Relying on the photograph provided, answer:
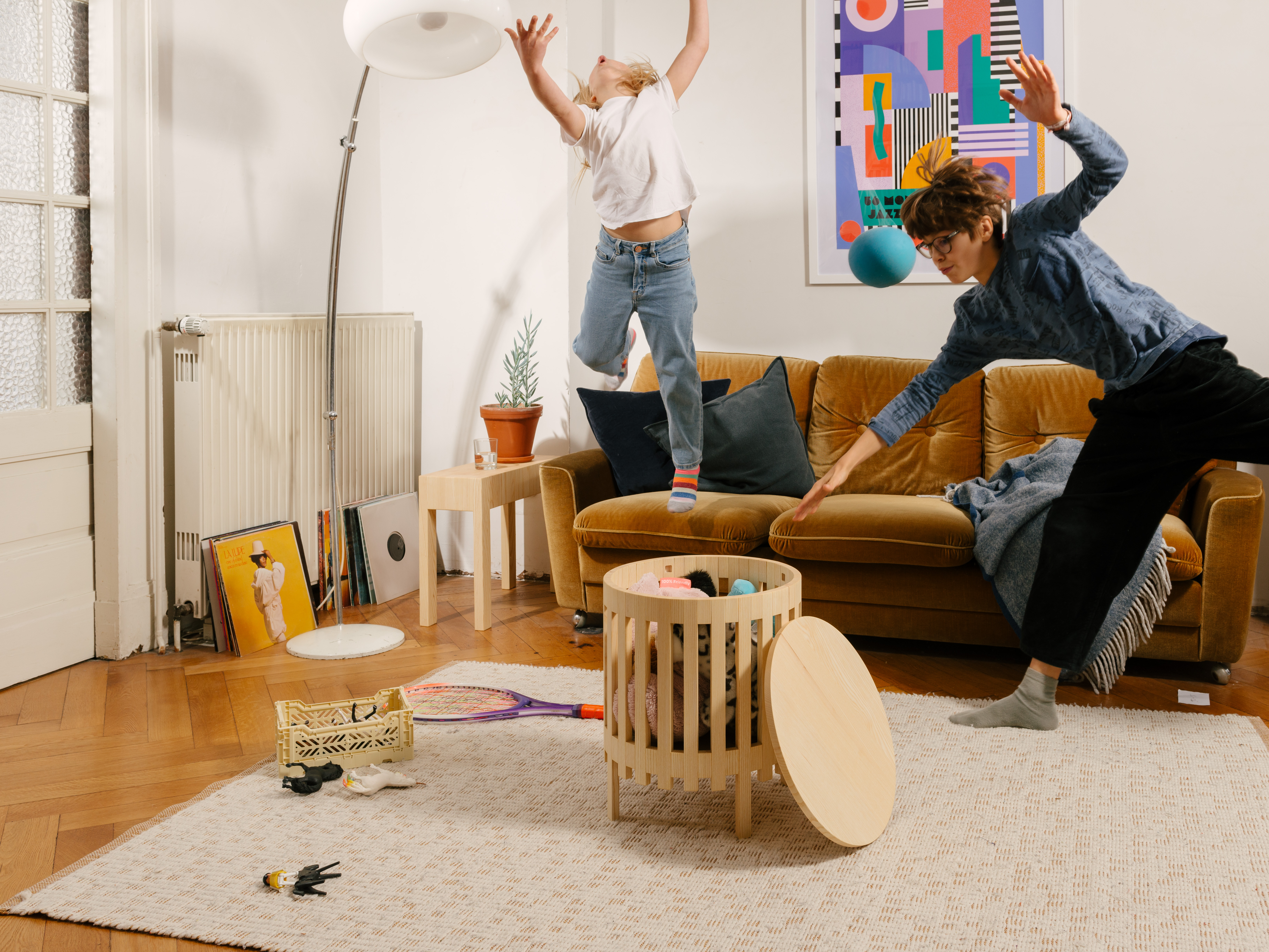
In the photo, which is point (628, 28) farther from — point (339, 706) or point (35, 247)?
point (339, 706)

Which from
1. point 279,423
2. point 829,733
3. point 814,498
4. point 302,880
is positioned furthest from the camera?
point 279,423

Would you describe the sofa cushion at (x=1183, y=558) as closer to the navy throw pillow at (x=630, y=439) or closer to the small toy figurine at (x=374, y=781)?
the navy throw pillow at (x=630, y=439)

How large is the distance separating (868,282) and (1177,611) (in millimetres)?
1209

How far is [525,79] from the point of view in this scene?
3949 millimetres

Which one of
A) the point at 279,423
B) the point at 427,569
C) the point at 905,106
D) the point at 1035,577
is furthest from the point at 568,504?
the point at 905,106

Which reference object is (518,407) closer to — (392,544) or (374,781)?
(392,544)

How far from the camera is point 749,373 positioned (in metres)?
3.67

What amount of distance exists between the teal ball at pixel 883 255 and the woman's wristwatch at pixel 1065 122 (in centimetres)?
85

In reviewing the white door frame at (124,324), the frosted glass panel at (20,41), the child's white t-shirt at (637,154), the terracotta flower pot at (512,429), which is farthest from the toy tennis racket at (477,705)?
the frosted glass panel at (20,41)

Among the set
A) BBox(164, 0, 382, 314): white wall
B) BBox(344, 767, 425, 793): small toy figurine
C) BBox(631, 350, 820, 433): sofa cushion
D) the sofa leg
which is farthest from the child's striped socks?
BBox(164, 0, 382, 314): white wall

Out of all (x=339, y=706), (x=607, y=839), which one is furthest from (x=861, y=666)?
(x=339, y=706)

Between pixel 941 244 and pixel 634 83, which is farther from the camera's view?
pixel 634 83

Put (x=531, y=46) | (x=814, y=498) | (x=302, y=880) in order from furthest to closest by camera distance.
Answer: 1. (x=531, y=46)
2. (x=814, y=498)
3. (x=302, y=880)

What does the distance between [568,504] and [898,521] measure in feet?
3.36
